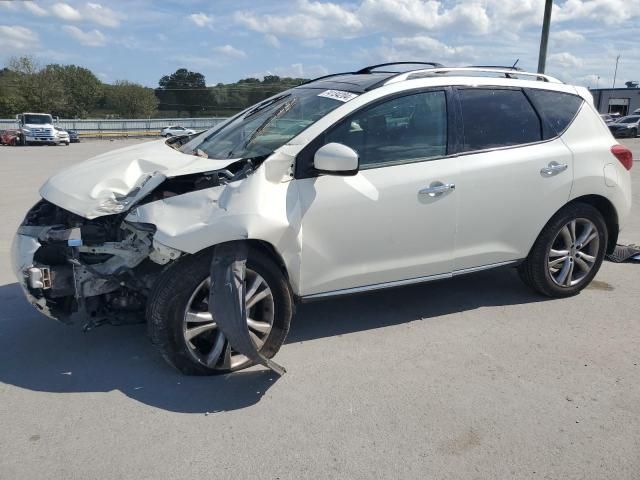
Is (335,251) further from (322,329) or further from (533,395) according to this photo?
(533,395)

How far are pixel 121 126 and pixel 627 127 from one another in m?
46.2

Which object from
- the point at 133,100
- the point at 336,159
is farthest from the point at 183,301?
the point at 133,100

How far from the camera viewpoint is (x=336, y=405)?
10.2 feet

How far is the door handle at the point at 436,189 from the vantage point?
3787 millimetres

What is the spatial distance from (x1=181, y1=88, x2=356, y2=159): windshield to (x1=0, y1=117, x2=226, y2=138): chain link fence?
48.0 meters

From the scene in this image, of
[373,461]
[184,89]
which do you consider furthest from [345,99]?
[184,89]

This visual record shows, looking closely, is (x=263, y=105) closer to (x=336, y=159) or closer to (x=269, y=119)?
(x=269, y=119)

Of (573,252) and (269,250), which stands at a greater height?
(269,250)

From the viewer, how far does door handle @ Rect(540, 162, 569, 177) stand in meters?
4.28

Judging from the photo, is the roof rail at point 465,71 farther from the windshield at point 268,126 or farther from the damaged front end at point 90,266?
the damaged front end at point 90,266

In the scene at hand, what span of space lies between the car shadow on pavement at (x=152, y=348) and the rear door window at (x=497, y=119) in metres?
1.39

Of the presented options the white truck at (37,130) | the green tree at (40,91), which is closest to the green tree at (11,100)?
the green tree at (40,91)

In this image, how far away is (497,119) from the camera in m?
4.23

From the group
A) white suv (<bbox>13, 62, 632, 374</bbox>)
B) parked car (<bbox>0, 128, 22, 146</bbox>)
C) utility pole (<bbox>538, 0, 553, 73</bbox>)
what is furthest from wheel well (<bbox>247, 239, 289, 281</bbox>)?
parked car (<bbox>0, 128, 22, 146</bbox>)
